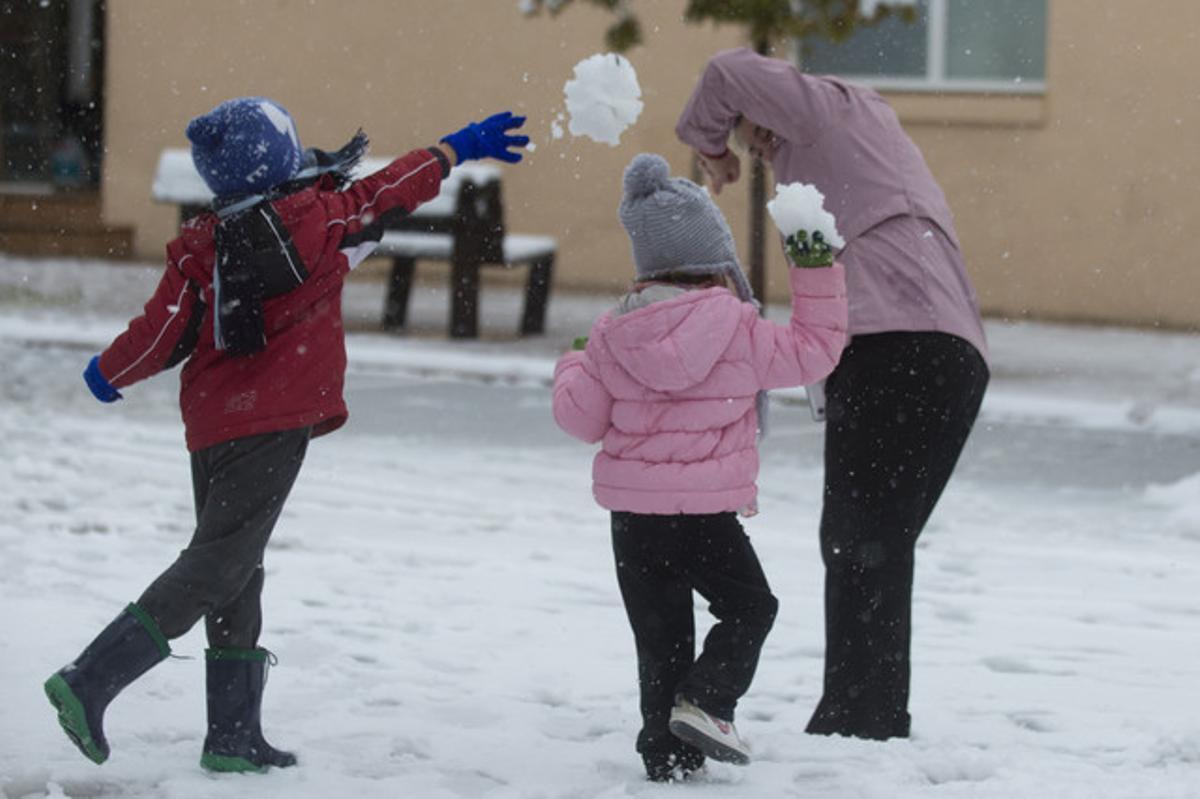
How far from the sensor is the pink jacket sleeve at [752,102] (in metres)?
4.39

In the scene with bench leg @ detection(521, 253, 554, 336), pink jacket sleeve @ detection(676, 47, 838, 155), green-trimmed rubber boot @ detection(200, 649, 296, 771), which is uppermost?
pink jacket sleeve @ detection(676, 47, 838, 155)

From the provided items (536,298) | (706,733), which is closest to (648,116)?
(536,298)

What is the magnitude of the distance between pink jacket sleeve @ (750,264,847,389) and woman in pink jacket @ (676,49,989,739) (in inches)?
16.4

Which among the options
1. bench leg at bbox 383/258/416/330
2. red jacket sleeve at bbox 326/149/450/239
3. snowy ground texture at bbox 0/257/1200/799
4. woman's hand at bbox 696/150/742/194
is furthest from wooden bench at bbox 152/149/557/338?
red jacket sleeve at bbox 326/149/450/239

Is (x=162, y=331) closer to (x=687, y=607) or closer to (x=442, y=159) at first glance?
(x=442, y=159)

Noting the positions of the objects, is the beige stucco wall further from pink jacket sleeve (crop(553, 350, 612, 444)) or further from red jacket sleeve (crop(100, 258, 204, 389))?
red jacket sleeve (crop(100, 258, 204, 389))

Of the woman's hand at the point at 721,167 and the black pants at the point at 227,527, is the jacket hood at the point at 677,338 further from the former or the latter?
the black pants at the point at 227,527

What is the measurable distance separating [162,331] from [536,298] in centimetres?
1065

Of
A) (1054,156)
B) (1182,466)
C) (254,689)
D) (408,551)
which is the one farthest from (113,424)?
(1054,156)

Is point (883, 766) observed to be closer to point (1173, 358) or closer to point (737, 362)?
point (737, 362)

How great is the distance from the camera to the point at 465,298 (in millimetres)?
14094

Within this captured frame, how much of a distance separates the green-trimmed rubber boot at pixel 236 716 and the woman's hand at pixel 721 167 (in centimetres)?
133

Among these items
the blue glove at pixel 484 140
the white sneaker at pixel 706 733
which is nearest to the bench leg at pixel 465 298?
the blue glove at pixel 484 140

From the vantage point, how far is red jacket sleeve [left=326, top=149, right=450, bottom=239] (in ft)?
13.4
